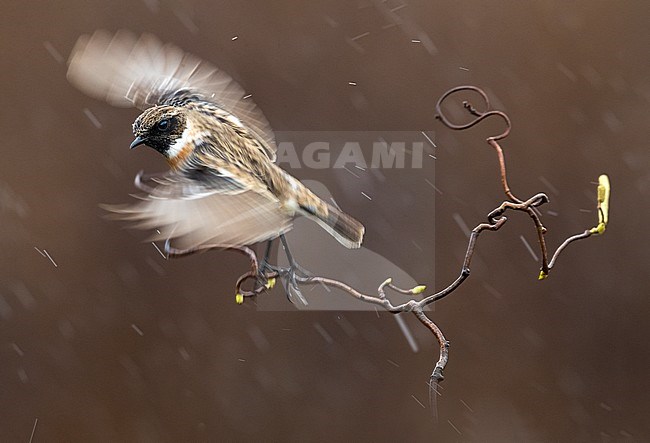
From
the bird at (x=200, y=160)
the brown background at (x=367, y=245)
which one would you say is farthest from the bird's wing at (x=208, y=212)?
the brown background at (x=367, y=245)

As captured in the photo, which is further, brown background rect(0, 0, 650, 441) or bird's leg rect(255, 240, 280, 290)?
brown background rect(0, 0, 650, 441)

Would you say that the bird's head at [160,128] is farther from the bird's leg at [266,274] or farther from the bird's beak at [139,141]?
the bird's leg at [266,274]

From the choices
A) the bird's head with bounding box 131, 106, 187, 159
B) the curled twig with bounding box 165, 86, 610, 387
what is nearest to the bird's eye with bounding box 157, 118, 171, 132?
the bird's head with bounding box 131, 106, 187, 159

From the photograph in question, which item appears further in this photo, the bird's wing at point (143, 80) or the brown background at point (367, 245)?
the brown background at point (367, 245)

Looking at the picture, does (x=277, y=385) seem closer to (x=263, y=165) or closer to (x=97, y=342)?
(x=97, y=342)

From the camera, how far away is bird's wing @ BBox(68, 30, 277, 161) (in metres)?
0.65

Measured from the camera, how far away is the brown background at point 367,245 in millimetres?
1232

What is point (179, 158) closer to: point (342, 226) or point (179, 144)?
point (179, 144)

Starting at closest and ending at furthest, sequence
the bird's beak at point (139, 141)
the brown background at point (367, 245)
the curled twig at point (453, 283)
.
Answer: the curled twig at point (453, 283)
the bird's beak at point (139, 141)
the brown background at point (367, 245)

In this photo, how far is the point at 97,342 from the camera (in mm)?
1323

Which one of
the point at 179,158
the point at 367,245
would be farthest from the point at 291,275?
the point at 367,245

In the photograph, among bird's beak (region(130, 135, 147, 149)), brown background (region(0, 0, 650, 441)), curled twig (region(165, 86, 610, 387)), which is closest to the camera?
curled twig (region(165, 86, 610, 387))

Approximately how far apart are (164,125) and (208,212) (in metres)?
0.10

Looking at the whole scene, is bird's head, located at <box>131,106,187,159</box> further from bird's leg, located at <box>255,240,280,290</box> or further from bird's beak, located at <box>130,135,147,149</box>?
bird's leg, located at <box>255,240,280,290</box>
